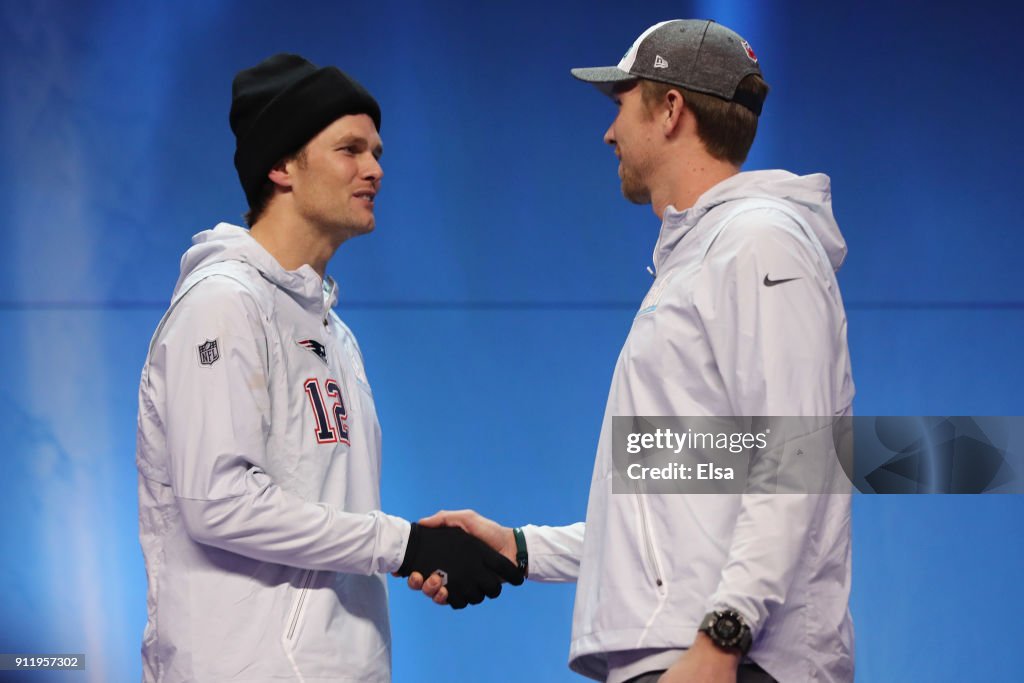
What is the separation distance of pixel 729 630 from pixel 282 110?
114 cm

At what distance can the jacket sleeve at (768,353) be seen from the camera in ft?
4.42

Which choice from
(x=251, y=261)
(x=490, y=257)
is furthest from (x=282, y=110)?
(x=490, y=257)

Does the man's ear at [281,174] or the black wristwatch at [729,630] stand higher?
the man's ear at [281,174]

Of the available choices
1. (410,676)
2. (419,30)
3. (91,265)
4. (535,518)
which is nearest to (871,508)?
(535,518)

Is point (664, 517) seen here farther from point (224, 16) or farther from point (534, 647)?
point (224, 16)

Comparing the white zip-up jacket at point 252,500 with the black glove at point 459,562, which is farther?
the black glove at point 459,562

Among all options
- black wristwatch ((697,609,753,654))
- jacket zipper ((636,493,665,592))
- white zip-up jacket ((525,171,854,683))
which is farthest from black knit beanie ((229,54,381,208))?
black wristwatch ((697,609,753,654))

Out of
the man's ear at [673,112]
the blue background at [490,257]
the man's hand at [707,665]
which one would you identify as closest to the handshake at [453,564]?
the man's hand at [707,665]

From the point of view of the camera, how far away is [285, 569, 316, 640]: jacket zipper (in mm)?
1693

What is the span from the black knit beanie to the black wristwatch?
1.08 metres

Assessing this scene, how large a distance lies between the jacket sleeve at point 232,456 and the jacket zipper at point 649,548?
0.43m

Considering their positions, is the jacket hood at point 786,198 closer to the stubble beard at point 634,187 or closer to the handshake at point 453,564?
the stubble beard at point 634,187

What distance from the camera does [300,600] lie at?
1729mm

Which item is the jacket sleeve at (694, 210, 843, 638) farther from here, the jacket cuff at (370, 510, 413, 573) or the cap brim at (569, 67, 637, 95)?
the jacket cuff at (370, 510, 413, 573)
